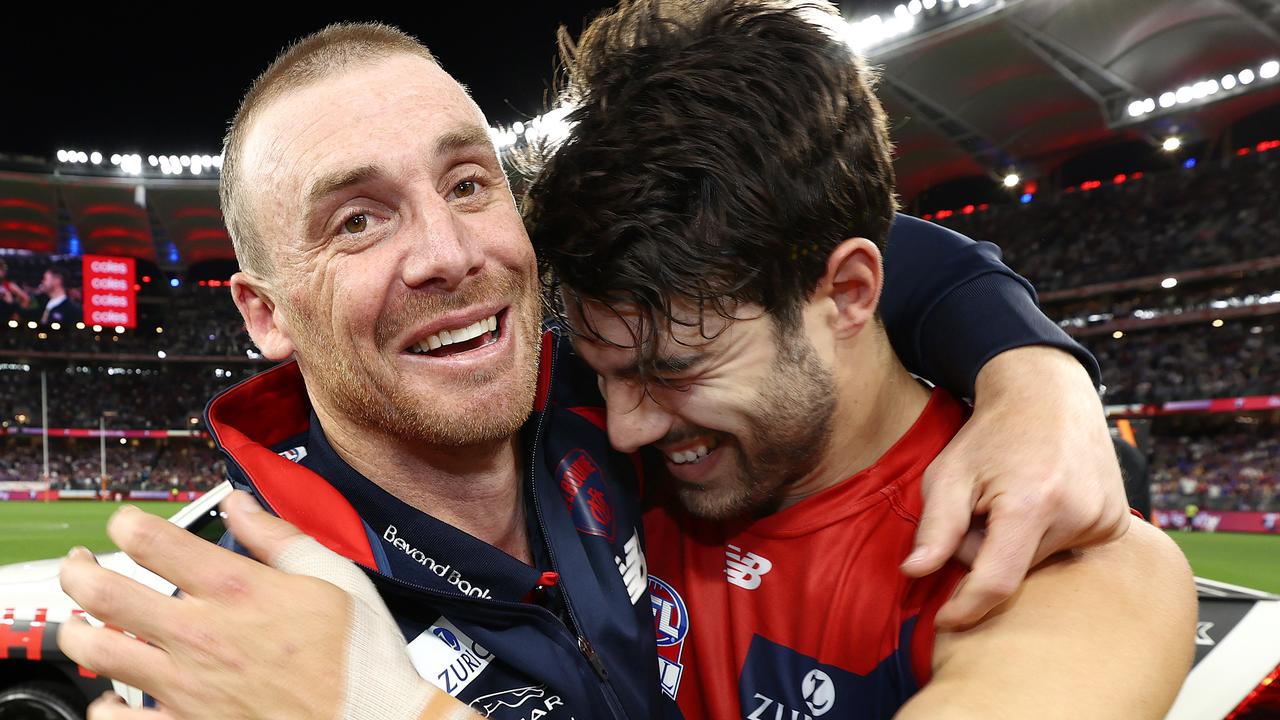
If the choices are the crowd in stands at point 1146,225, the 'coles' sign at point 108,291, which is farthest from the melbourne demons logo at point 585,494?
the 'coles' sign at point 108,291

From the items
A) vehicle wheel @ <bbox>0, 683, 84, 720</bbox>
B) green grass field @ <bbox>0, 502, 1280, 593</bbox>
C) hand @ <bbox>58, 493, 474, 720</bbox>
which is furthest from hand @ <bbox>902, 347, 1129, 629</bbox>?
green grass field @ <bbox>0, 502, 1280, 593</bbox>

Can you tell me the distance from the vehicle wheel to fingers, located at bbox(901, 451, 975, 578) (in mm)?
4278

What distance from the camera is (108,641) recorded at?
113 centimetres

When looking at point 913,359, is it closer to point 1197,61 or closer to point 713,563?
point 713,563

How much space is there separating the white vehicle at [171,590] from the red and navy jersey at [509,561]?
1.59m

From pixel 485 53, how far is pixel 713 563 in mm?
32822

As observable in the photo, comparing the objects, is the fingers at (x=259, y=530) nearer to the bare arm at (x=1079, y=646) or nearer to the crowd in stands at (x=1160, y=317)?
the bare arm at (x=1079, y=646)

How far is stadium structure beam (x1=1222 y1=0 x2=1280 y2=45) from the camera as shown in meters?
20.1

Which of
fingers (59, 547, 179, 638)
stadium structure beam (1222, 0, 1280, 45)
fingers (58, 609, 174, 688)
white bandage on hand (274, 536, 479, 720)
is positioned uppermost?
stadium structure beam (1222, 0, 1280, 45)

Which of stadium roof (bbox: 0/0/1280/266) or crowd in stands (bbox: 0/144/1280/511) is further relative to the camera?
crowd in stands (bbox: 0/144/1280/511)

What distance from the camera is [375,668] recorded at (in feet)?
3.79

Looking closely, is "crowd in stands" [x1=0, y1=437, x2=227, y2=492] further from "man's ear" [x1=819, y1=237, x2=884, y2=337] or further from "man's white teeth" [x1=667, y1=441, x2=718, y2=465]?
"man's ear" [x1=819, y1=237, x2=884, y2=337]

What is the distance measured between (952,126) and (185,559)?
90.9 ft

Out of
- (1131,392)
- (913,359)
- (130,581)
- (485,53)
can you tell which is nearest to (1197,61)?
(1131,392)
